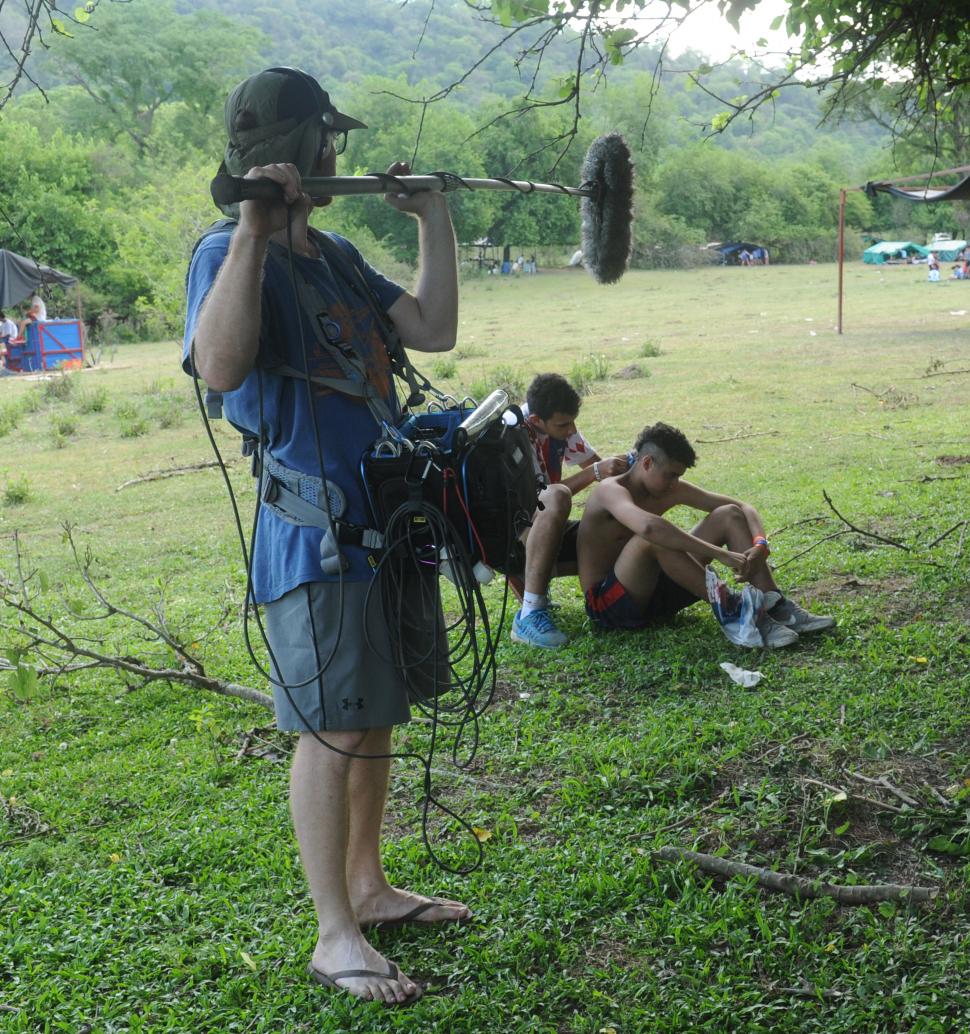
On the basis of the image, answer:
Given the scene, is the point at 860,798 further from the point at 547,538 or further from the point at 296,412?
the point at 547,538

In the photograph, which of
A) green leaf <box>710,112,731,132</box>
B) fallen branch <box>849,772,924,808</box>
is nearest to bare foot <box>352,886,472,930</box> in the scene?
fallen branch <box>849,772,924,808</box>

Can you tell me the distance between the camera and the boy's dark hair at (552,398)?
5.26 meters

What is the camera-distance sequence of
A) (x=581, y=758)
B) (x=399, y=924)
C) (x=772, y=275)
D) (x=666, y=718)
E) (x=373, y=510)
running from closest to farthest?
(x=373, y=510)
(x=399, y=924)
(x=581, y=758)
(x=666, y=718)
(x=772, y=275)

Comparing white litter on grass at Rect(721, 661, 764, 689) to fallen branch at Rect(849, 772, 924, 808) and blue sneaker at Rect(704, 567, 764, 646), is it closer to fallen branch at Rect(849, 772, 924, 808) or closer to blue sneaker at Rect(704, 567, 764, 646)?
blue sneaker at Rect(704, 567, 764, 646)

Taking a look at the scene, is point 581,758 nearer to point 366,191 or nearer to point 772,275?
point 366,191

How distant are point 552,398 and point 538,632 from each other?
1.10 m

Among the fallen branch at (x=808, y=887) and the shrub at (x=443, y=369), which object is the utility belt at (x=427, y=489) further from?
the shrub at (x=443, y=369)

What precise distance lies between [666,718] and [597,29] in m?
Answer: 3.15

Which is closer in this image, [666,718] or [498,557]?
[498,557]

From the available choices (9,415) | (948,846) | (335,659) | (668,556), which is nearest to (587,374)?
(9,415)

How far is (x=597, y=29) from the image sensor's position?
5.13m

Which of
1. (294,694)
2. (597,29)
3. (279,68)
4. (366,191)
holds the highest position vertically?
(597,29)

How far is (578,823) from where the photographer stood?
350cm

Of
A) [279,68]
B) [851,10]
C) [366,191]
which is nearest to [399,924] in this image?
[366,191]
